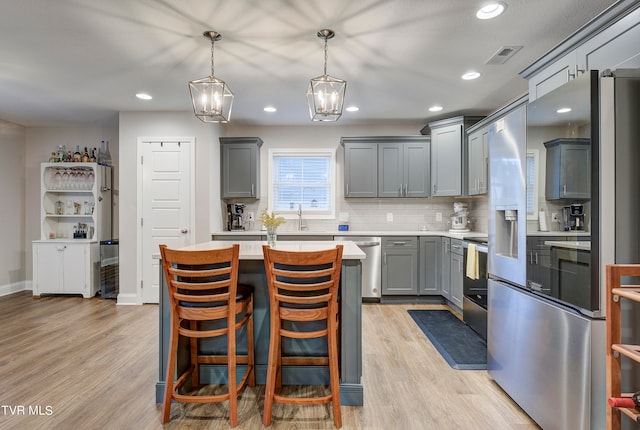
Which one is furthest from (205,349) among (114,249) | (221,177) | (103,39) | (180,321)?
(114,249)

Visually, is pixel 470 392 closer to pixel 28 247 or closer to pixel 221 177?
pixel 221 177

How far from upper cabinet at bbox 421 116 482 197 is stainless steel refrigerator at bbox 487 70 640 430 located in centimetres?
232

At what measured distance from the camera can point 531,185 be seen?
1961 mm

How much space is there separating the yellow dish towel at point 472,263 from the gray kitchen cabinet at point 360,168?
1724 millimetres

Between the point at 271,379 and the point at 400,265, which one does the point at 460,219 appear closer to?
the point at 400,265

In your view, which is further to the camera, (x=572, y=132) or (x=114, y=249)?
(x=114, y=249)

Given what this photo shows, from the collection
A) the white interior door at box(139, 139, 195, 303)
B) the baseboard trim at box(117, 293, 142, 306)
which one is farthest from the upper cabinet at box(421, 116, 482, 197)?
the baseboard trim at box(117, 293, 142, 306)

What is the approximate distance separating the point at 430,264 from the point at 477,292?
3.20 feet

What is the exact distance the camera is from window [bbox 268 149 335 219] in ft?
17.1

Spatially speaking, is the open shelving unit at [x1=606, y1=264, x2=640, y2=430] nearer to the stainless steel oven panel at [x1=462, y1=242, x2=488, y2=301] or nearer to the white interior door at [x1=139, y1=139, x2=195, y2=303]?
the stainless steel oven panel at [x1=462, y1=242, x2=488, y2=301]

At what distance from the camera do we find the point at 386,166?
488cm

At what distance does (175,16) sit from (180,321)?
2.04m

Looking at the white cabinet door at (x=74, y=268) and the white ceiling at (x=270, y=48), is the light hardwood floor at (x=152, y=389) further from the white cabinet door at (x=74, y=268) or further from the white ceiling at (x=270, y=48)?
the white ceiling at (x=270, y=48)

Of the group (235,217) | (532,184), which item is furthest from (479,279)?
→ (235,217)
